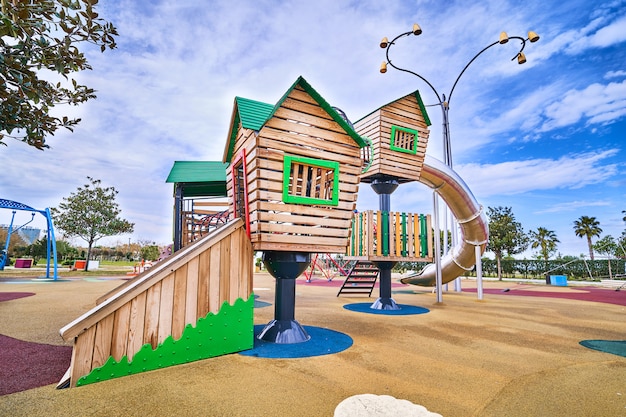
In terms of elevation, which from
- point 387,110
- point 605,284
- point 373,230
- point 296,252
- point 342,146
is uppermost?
point 387,110

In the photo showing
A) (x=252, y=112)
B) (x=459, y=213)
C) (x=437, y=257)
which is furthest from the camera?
(x=459, y=213)

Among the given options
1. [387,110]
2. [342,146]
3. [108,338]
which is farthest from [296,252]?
[387,110]

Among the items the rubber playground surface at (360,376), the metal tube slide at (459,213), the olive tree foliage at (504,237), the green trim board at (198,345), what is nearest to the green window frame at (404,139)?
the metal tube slide at (459,213)

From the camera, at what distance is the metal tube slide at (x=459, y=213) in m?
11.5

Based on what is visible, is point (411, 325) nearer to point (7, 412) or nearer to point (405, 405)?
point (405, 405)

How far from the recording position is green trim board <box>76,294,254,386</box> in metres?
4.12

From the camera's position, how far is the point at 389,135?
10117 millimetres

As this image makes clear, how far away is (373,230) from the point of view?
9.72 metres

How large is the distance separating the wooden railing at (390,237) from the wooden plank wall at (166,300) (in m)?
4.68

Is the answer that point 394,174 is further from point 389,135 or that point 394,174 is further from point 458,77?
point 458,77

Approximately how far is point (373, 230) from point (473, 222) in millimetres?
5248

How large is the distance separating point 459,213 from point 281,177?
933 centimetres

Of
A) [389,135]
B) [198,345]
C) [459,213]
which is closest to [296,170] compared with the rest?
[198,345]

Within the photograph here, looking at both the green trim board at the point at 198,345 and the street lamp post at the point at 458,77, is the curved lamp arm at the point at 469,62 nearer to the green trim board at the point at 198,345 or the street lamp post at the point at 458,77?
the street lamp post at the point at 458,77
